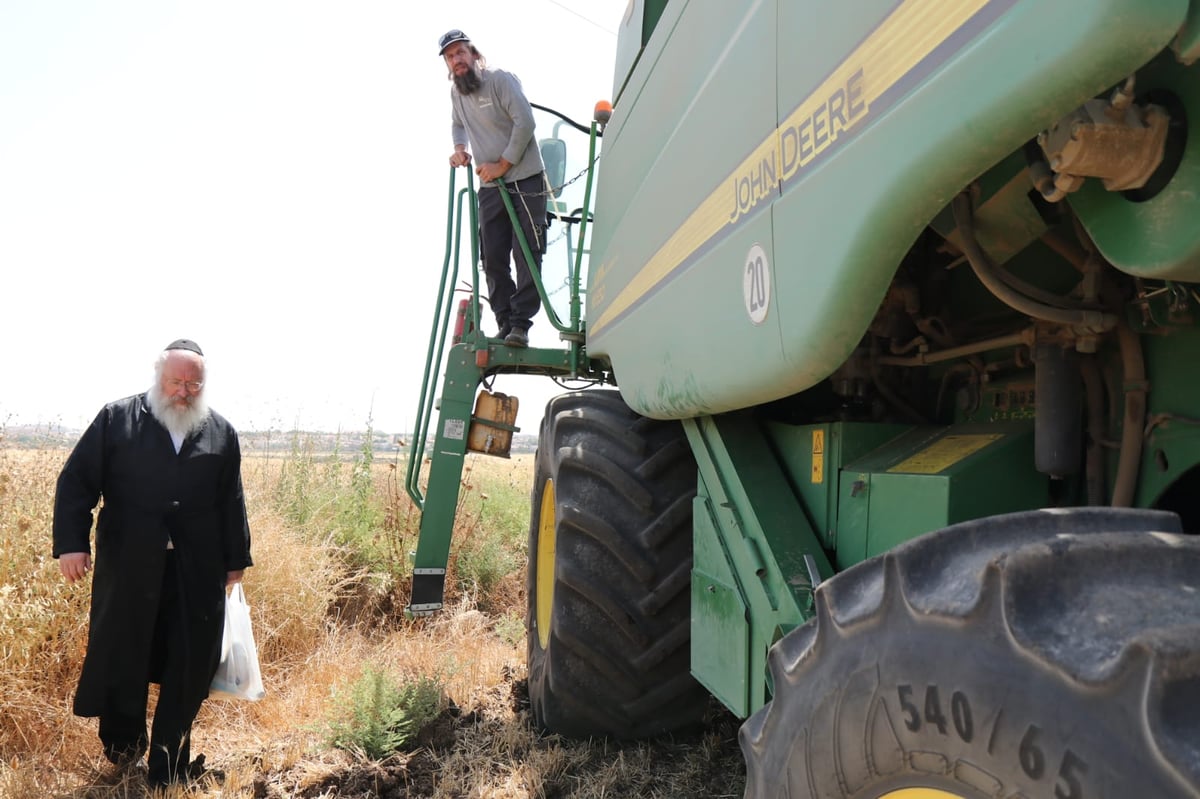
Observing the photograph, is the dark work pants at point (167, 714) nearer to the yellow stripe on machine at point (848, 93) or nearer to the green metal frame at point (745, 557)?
the green metal frame at point (745, 557)

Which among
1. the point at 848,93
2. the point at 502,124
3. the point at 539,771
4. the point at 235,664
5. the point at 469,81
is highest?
the point at 469,81

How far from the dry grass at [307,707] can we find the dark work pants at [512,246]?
6.29 feet

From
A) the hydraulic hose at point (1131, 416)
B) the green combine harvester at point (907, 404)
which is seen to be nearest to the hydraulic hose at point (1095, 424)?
the green combine harvester at point (907, 404)

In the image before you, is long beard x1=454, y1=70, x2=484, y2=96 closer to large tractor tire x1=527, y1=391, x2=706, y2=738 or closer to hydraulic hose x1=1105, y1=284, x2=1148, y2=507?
large tractor tire x1=527, y1=391, x2=706, y2=738

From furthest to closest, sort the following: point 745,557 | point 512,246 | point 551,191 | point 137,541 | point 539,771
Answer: point 512,246 → point 551,191 → point 137,541 → point 539,771 → point 745,557

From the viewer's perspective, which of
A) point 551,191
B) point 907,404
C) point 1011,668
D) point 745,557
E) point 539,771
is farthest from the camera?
point 551,191

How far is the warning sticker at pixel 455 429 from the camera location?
449 centimetres

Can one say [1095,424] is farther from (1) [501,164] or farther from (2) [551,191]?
(1) [501,164]

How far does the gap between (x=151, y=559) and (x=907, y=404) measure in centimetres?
290

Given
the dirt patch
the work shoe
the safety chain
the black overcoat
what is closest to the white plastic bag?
the black overcoat

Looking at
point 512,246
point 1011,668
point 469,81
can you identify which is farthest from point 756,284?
point 469,81

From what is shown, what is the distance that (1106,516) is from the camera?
1.07m

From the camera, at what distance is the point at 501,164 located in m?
4.44

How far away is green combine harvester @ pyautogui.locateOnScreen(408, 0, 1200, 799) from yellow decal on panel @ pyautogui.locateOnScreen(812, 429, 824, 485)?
2 centimetres
